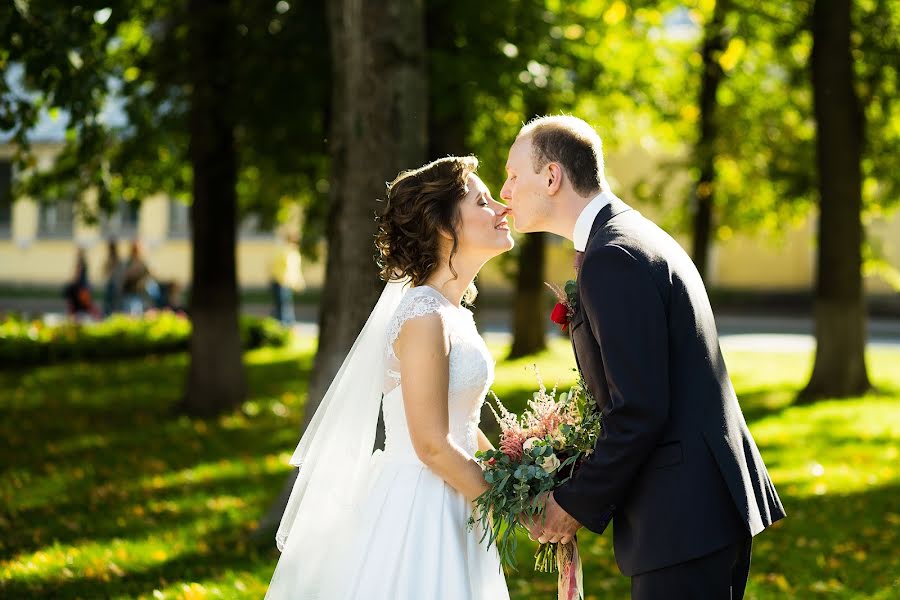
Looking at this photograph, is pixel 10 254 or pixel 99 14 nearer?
pixel 99 14

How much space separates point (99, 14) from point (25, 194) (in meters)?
5.85

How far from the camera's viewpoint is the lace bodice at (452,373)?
4.07m

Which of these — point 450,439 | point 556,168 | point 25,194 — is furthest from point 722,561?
point 25,194

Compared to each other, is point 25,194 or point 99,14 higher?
point 99,14

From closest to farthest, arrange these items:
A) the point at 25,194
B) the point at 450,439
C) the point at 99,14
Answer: the point at 450,439
the point at 99,14
the point at 25,194

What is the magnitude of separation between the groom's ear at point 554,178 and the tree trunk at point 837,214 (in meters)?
11.4

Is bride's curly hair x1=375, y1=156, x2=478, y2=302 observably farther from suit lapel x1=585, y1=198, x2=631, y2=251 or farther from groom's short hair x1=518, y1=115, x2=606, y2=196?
suit lapel x1=585, y1=198, x2=631, y2=251

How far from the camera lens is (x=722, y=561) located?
3.46 meters

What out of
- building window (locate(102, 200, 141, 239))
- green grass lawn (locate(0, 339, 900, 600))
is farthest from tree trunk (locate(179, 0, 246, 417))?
building window (locate(102, 200, 141, 239))

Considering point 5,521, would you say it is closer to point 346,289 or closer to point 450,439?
point 346,289

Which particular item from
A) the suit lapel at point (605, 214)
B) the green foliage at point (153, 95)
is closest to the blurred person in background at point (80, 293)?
the green foliage at point (153, 95)

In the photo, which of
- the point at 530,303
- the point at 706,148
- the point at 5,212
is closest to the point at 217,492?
the point at 530,303

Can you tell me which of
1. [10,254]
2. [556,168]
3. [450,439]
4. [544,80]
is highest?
[544,80]

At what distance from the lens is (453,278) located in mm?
4203
